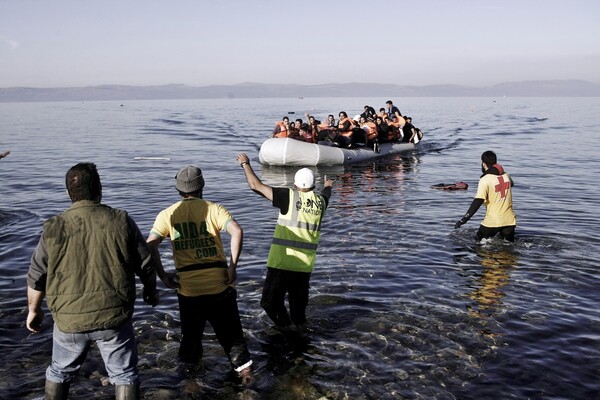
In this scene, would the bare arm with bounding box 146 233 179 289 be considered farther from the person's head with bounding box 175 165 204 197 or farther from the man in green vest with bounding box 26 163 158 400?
the man in green vest with bounding box 26 163 158 400

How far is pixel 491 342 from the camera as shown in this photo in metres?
6.55

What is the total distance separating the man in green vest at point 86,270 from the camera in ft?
12.6

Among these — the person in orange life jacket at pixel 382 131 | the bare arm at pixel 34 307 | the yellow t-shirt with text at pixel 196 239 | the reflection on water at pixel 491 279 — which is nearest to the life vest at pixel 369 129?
the person in orange life jacket at pixel 382 131

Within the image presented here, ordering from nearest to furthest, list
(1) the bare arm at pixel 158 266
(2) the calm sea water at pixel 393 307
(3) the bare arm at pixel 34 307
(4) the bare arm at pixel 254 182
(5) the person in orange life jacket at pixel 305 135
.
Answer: (3) the bare arm at pixel 34 307
(1) the bare arm at pixel 158 266
(2) the calm sea water at pixel 393 307
(4) the bare arm at pixel 254 182
(5) the person in orange life jacket at pixel 305 135

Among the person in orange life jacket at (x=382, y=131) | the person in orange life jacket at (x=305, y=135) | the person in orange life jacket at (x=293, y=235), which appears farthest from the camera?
the person in orange life jacket at (x=382, y=131)

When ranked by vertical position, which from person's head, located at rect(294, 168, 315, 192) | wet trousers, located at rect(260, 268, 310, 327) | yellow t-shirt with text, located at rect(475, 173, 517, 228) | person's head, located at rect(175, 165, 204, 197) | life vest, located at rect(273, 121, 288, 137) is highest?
person's head, located at rect(175, 165, 204, 197)

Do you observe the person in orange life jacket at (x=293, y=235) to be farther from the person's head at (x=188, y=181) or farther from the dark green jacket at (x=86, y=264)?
the dark green jacket at (x=86, y=264)

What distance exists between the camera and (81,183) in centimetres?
390

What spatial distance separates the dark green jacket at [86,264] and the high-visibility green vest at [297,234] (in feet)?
7.46

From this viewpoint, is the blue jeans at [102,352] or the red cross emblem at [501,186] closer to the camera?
the blue jeans at [102,352]

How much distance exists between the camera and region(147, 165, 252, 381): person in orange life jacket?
487 cm

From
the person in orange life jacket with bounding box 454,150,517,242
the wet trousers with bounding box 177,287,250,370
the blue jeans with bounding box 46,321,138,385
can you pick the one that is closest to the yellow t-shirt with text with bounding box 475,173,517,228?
the person in orange life jacket with bounding box 454,150,517,242

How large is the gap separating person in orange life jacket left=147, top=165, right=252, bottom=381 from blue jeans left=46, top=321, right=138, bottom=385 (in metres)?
0.76

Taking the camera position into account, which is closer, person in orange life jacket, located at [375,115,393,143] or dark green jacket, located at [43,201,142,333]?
dark green jacket, located at [43,201,142,333]
